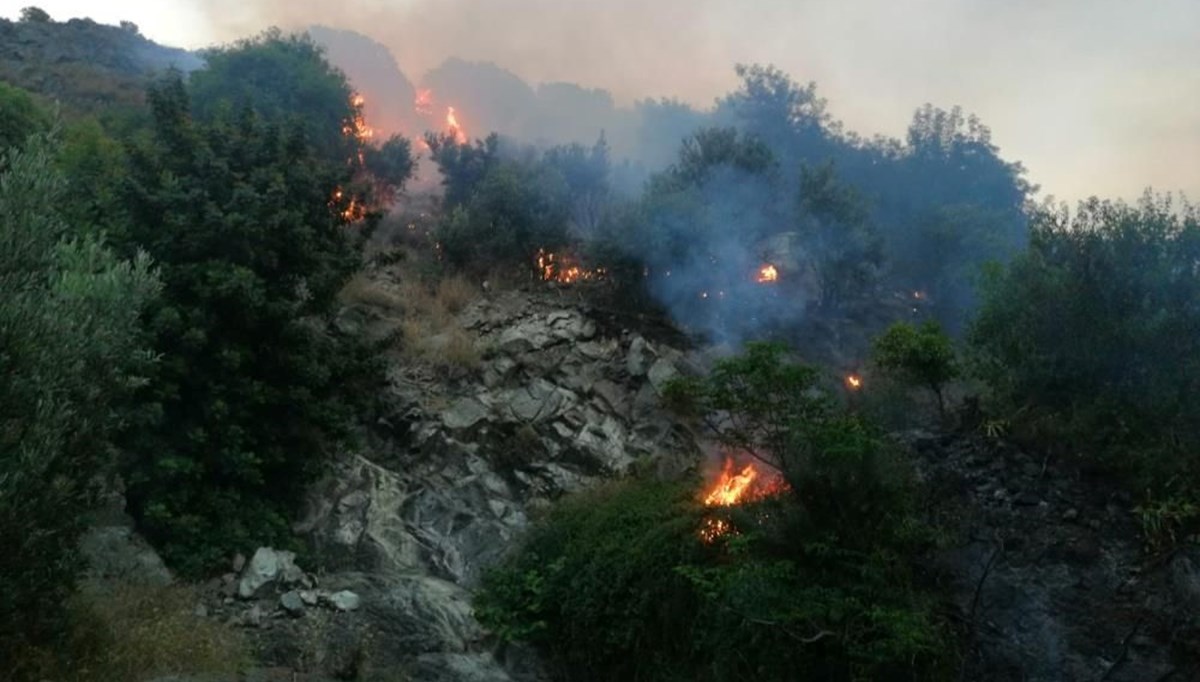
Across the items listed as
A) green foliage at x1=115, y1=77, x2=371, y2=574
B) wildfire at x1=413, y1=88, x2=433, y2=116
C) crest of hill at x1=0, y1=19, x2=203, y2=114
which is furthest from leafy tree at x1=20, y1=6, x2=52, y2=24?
green foliage at x1=115, y1=77, x2=371, y2=574

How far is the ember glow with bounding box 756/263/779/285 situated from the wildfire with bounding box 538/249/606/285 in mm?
5575

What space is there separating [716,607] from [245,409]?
9211 mm

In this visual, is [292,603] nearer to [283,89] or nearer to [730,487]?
[730,487]

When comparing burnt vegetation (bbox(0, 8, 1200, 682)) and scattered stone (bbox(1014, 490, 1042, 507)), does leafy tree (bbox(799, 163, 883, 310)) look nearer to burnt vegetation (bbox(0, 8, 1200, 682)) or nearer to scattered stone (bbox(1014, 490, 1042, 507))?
burnt vegetation (bbox(0, 8, 1200, 682))

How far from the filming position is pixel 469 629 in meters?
15.9

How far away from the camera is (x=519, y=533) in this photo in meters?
18.6

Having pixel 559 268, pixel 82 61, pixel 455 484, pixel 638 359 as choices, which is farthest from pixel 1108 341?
pixel 82 61

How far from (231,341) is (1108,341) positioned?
15.5 metres

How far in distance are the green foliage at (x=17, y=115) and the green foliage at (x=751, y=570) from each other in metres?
13.9

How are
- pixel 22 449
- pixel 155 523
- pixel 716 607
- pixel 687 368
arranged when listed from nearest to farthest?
1. pixel 22 449
2. pixel 716 607
3. pixel 155 523
4. pixel 687 368

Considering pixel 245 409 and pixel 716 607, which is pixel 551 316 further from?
pixel 716 607

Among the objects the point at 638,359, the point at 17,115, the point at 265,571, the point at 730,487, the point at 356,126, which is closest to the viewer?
the point at 265,571

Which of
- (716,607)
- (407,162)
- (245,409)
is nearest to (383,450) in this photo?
(245,409)

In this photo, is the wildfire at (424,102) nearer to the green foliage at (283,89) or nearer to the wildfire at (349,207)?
the green foliage at (283,89)
